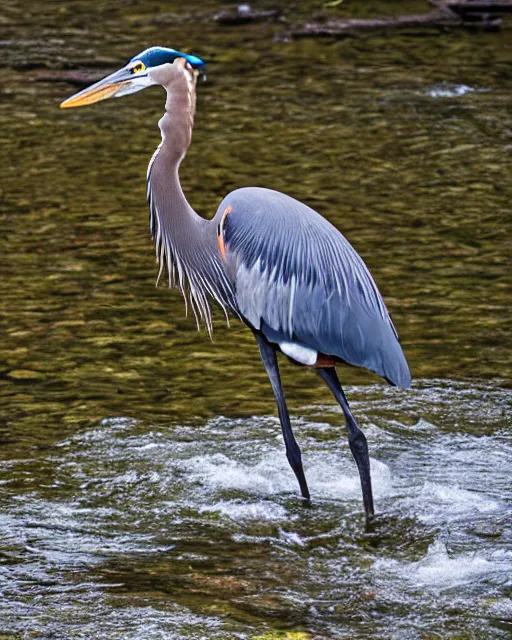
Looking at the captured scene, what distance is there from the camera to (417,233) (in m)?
8.28

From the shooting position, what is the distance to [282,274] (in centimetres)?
509

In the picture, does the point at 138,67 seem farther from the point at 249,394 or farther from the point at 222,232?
the point at 249,394

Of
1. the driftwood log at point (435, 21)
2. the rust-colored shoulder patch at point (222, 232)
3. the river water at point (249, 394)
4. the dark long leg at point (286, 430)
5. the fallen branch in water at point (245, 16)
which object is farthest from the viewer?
the fallen branch in water at point (245, 16)

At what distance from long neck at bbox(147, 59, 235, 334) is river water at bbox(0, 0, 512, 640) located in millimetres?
769

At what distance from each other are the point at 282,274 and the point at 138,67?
43.6 inches

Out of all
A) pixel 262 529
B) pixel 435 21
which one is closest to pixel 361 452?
pixel 262 529

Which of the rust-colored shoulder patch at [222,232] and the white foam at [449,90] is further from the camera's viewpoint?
the white foam at [449,90]

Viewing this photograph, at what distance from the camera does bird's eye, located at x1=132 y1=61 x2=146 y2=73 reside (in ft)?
17.5

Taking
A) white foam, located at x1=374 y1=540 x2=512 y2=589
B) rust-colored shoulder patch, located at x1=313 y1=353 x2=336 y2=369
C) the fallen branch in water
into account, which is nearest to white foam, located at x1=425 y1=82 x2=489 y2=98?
the fallen branch in water

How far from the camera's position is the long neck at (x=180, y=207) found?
5293mm

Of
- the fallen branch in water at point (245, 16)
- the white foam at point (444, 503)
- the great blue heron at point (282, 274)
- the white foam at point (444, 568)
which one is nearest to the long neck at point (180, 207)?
the great blue heron at point (282, 274)

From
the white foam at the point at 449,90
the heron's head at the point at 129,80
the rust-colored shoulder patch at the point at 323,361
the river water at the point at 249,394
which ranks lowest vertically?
the river water at the point at 249,394

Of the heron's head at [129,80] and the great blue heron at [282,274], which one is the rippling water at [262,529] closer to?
the great blue heron at [282,274]

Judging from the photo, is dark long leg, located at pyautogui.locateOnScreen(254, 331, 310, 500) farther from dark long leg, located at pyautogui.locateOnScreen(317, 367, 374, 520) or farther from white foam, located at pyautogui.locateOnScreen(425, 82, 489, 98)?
white foam, located at pyautogui.locateOnScreen(425, 82, 489, 98)
